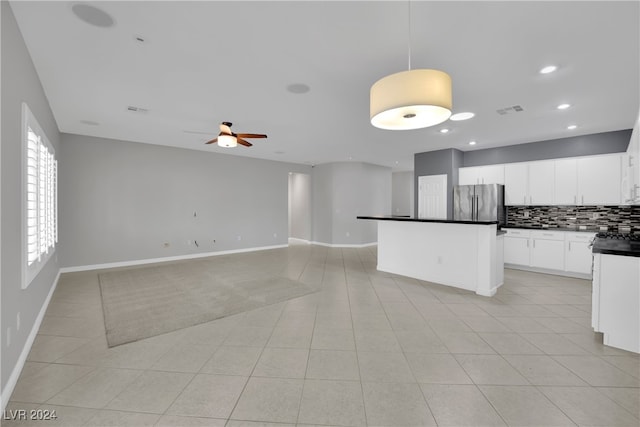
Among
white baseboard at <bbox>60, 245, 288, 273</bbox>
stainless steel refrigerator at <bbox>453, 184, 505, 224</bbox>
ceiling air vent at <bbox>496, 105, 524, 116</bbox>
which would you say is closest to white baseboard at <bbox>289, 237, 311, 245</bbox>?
white baseboard at <bbox>60, 245, 288, 273</bbox>

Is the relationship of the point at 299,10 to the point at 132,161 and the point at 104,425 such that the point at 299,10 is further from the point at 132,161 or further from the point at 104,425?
the point at 132,161

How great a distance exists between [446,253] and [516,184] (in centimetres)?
295

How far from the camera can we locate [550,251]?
5.39 meters

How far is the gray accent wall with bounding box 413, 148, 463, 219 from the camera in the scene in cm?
671

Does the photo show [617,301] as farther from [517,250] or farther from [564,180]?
[564,180]

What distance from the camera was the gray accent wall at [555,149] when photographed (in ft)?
16.6

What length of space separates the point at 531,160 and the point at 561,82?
11.0 ft

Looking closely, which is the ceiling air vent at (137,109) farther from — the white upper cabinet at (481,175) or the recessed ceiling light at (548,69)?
the white upper cabinet at (481,175)

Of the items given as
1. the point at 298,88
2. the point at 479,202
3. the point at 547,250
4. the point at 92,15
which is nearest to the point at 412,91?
the point at 298,88

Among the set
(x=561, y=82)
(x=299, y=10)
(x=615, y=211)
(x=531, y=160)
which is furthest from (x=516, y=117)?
(x=299, y=10)

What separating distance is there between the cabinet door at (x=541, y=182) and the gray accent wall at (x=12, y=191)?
7.96m

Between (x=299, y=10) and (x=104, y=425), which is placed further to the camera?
(x=299, y=10)

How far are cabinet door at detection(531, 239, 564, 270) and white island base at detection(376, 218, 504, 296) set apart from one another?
1641mm

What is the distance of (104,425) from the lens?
1.68 metres
